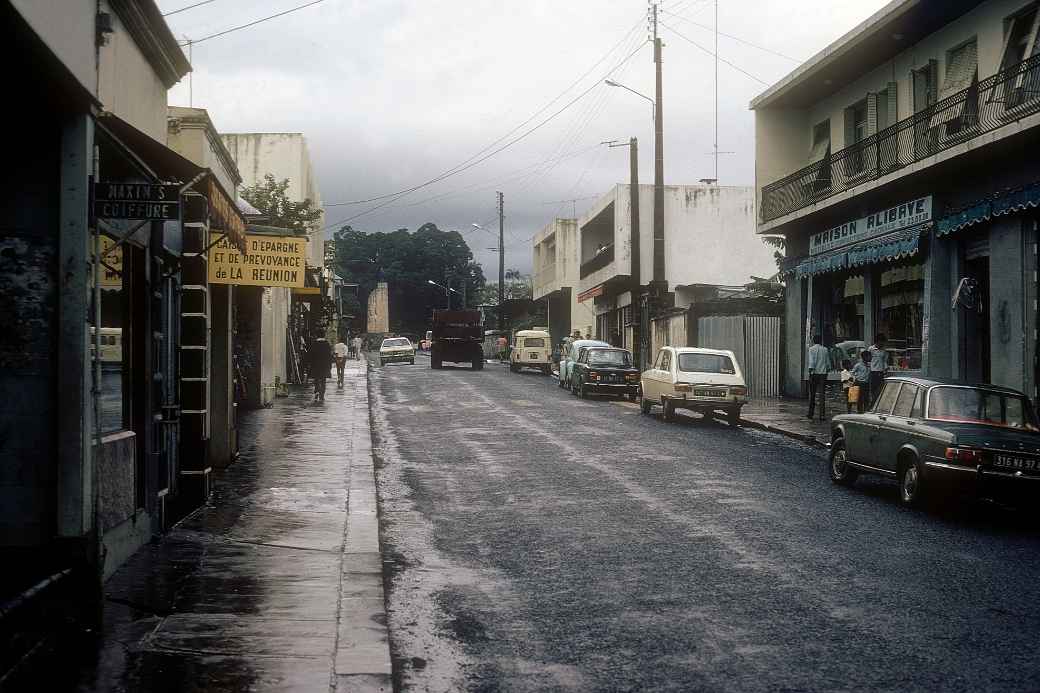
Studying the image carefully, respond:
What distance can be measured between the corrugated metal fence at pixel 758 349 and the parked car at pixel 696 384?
782cm

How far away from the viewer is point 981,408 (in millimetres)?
11742

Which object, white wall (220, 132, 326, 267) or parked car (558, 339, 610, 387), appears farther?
white wall (220, 132, 326, 267)

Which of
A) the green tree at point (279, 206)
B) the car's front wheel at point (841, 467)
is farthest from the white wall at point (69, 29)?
the green tree at point (279, 206)

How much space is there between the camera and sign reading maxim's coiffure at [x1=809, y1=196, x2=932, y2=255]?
2227cm

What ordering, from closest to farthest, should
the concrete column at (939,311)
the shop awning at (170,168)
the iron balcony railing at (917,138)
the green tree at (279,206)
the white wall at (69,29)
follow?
the white wall at (69,29)
the shop awning at (170,168)
the iron balcony railing at (917,138)
the concrete column at (939,311)
the green tree at (279,206)

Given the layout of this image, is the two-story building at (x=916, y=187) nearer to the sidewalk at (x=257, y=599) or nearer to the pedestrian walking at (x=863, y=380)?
the pedestrian walking at (x=863, y=380)

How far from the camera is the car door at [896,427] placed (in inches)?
469

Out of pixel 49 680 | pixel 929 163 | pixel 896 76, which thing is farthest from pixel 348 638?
pixel 896 76

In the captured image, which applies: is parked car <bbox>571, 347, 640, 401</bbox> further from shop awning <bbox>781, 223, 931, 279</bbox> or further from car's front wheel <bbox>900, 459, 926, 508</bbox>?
car's front wheel <bbox>900, 459, 926, 508</bbox>

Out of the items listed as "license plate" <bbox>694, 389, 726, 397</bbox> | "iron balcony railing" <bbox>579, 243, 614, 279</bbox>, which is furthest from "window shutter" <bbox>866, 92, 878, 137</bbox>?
"iron balcony railing" <bbox>579, 243, 614, 279</bbox>

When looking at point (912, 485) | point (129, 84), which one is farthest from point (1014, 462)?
point (129, 84)

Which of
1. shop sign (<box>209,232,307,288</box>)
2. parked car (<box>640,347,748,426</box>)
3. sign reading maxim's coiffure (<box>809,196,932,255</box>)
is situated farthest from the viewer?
parked car (<box>640,347,748,426</box>)

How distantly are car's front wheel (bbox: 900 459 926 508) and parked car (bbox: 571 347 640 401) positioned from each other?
19.1 meters

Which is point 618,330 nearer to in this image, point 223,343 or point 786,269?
point 786,269
